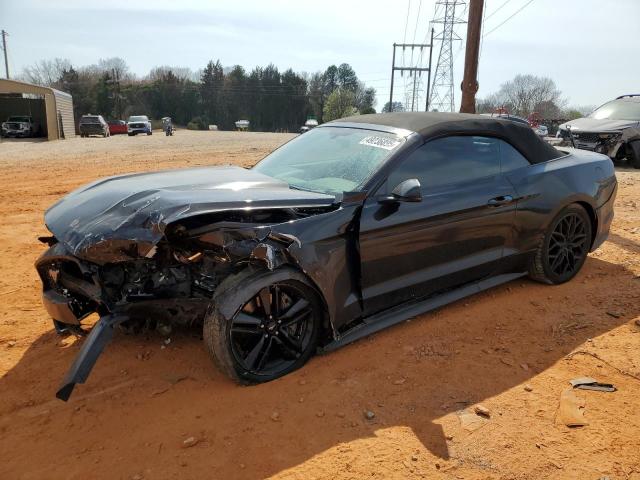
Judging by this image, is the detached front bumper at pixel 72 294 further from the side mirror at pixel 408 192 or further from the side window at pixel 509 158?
the side window at pixel 509 158

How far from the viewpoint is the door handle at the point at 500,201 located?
379 centimetres


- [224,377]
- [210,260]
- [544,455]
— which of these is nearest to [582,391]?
[544,455]

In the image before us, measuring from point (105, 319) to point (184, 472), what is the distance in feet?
3.20

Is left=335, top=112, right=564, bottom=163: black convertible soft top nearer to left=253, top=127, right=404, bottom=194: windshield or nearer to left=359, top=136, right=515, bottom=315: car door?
left=359, top=136, right=515, bottom=315: car door

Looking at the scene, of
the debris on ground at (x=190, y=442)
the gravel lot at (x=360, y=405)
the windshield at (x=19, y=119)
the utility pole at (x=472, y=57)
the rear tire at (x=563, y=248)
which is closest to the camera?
the gravel lot at (x=360, y=405)

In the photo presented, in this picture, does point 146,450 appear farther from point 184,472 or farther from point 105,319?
point 105,319

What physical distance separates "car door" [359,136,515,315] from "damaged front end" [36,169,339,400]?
48 cm

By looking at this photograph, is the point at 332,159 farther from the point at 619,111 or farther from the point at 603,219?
the point at 619,111

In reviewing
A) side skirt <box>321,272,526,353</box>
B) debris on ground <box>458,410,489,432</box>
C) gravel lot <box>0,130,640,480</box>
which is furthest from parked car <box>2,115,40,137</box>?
debris on ground <box>458,410,489,432</box>

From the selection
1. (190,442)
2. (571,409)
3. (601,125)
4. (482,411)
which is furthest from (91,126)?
(571,409)

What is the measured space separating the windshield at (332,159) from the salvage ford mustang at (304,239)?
0.01 m

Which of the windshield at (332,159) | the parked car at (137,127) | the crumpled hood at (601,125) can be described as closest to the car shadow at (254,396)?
the windshield at (332,159)

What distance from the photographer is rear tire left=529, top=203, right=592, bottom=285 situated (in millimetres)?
4254

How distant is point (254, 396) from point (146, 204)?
4.24 feet
